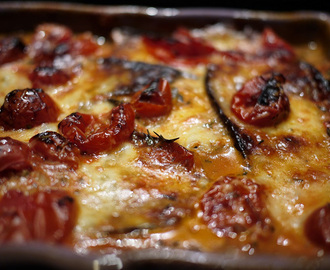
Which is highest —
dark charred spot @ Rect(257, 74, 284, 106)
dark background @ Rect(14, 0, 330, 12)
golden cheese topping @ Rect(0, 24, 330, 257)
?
dark charred spot @ Rect(257, 74, 284, 106)

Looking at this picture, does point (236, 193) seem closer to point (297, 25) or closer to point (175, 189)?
point (175, 189)

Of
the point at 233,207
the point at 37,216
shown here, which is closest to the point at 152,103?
the point at 233,207

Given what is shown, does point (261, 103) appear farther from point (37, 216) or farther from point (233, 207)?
point (37, 216)

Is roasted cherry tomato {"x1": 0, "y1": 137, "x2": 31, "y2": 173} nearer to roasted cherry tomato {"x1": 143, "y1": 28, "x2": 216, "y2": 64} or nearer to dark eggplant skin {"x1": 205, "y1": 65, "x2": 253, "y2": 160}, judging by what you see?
dark eggplant skin {"x1": 205, "y1": 65, "x2": 253, "y2": 160}

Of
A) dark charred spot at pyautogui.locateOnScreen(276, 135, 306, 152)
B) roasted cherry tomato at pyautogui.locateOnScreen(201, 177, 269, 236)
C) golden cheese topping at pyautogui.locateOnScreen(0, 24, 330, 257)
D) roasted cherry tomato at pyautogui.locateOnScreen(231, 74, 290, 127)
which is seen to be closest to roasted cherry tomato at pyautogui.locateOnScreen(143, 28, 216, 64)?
golden cheese topping at pyautogui.locateOnScreen(0, 24, 330, 257)

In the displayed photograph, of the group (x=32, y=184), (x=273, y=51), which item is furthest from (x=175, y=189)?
(x=273, y=51)

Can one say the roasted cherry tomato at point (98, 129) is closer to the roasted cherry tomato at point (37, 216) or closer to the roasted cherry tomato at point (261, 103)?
the roasted cherry tomato at point (37, 216)
